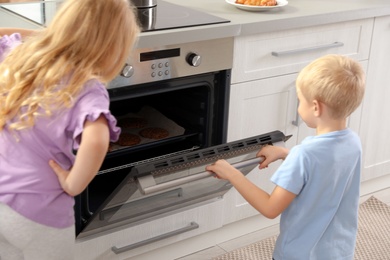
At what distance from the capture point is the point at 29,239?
164cm

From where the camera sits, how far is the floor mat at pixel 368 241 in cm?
261

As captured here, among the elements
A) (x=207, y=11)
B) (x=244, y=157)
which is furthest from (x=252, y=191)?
(x=207, y=11)

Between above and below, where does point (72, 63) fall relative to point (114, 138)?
above

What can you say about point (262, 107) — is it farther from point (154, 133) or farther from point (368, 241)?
point (368, 241)

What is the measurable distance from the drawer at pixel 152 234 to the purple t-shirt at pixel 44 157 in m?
0.60

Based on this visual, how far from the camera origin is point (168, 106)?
8.00 feet

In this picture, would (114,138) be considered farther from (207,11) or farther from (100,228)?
(207,11)

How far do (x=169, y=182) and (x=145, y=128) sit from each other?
528 mm

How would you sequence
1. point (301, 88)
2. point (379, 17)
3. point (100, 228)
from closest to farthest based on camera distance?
point (301, 88) → point (100, 228) → point (379, 17)

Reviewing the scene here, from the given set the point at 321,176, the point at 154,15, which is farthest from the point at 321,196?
the point at 154,15

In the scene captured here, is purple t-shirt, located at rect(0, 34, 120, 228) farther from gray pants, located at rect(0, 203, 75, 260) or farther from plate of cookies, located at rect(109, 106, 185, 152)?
plate of cookies, located at rect(109, 106, 185, 152)

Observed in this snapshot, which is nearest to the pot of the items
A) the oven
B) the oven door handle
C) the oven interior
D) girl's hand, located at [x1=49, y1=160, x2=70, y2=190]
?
the oven

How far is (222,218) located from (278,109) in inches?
18.0

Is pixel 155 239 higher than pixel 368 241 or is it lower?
higher
